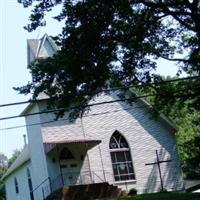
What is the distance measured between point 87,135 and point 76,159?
170cm

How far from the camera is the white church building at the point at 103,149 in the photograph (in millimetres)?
33625

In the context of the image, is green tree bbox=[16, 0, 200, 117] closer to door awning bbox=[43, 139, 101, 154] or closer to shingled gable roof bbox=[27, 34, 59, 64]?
door awning bbox=[43, 139, 101, 154]

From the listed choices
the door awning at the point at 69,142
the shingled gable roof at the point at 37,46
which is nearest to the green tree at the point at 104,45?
the door awning at the point at 69,142

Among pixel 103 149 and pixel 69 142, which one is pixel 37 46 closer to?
pixel 69 142

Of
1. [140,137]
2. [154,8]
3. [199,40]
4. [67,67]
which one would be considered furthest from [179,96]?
[140,137]

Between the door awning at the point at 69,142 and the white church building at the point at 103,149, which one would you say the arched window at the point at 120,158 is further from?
the door awning at the point at 69,142

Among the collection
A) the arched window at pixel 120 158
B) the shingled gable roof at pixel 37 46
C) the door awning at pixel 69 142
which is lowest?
the arched window at pixel 120 158

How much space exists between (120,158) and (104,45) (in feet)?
54.1

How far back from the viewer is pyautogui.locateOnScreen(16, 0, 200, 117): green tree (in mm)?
18531

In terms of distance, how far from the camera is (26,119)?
38406mm

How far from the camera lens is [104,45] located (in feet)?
64.5

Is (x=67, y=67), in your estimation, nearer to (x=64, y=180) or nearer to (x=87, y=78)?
(x=87, y=78)

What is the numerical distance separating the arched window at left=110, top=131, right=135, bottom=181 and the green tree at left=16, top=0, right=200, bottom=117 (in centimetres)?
1237

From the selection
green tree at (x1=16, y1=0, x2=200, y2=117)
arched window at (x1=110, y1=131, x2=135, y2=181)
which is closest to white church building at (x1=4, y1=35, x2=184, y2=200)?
arched window at (x1=110, y1=131, x2=135, y2=181)
